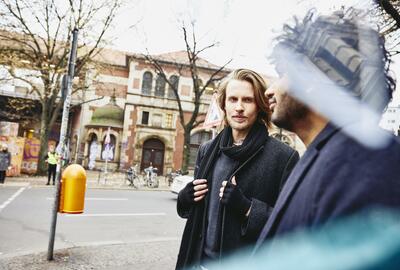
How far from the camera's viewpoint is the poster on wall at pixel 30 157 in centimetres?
2202

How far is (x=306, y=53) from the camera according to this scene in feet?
3.67

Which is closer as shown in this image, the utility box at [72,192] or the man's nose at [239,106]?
the man's nose at [239,106]

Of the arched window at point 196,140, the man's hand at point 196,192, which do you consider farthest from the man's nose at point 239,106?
the arched window at point 196,140

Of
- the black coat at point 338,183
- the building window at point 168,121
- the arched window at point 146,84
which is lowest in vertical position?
the black coat at point 338,183

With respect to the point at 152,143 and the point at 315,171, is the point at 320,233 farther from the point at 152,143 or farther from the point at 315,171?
the point at 152,143

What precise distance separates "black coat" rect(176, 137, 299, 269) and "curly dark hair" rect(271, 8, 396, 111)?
87cm


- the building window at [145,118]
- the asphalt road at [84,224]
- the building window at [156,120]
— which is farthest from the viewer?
the building window at [156,120]

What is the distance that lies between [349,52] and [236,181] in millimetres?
1148

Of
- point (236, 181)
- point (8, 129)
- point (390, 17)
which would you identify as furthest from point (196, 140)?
point (236, 181)

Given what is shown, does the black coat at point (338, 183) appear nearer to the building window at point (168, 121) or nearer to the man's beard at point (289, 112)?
the man's beard at point (289, 112)

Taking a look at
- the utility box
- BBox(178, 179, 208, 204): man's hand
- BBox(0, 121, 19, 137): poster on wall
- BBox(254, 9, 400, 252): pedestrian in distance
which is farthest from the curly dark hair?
BBox(0, 121, 19, 137): poster on wall

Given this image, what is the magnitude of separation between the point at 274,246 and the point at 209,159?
1281 millimetres

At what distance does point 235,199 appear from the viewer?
1.83m

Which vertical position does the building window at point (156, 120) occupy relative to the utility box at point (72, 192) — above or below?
above
